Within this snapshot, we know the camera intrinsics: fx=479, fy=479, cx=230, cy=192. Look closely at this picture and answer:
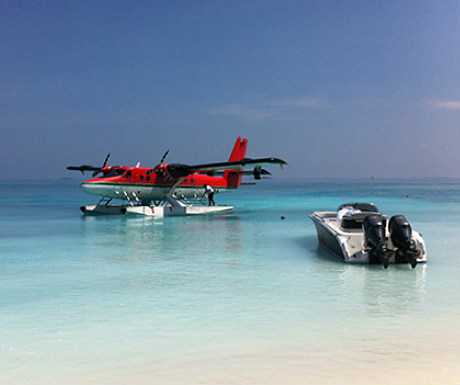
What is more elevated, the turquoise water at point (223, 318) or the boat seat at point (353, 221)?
the boat seat at point (353, 221)

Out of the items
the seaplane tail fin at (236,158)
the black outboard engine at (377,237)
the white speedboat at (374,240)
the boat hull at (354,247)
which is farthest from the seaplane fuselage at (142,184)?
the black outboard engine at (377,237)

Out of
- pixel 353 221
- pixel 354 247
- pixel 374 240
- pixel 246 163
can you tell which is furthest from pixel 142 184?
pixel 374 240

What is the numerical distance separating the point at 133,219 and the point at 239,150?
11061mm

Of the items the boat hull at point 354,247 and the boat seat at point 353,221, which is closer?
the boat hull at point 354,247

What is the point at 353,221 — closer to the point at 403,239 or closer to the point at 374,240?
the point at 374,240

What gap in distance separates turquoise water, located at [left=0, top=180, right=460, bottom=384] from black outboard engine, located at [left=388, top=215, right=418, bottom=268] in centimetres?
35

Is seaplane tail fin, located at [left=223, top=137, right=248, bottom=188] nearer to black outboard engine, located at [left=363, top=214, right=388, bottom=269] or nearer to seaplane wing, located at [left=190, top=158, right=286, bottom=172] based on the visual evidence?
seaplane wing, located at [left=190, top=158, right=286, bottom=172]

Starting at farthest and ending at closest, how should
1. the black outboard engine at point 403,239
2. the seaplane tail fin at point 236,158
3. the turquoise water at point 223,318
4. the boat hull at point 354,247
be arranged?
the seaplane tail fin at point 236,158
the boat hull at point 354,247
the black outboard engine at point 403,239
the turquoise water at point 223,318

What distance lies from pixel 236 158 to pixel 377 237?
22724 mm

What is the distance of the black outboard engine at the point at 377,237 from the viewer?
9992 mm

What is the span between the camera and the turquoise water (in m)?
4.98

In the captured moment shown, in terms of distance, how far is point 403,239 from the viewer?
9.93 meters

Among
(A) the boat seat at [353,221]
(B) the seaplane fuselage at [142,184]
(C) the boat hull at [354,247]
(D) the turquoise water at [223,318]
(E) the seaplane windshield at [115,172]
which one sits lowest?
(D) the turquoise water at [223,318]

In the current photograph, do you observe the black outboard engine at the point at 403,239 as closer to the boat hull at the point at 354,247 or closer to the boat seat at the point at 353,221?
the boat hull at the point at 354,247
